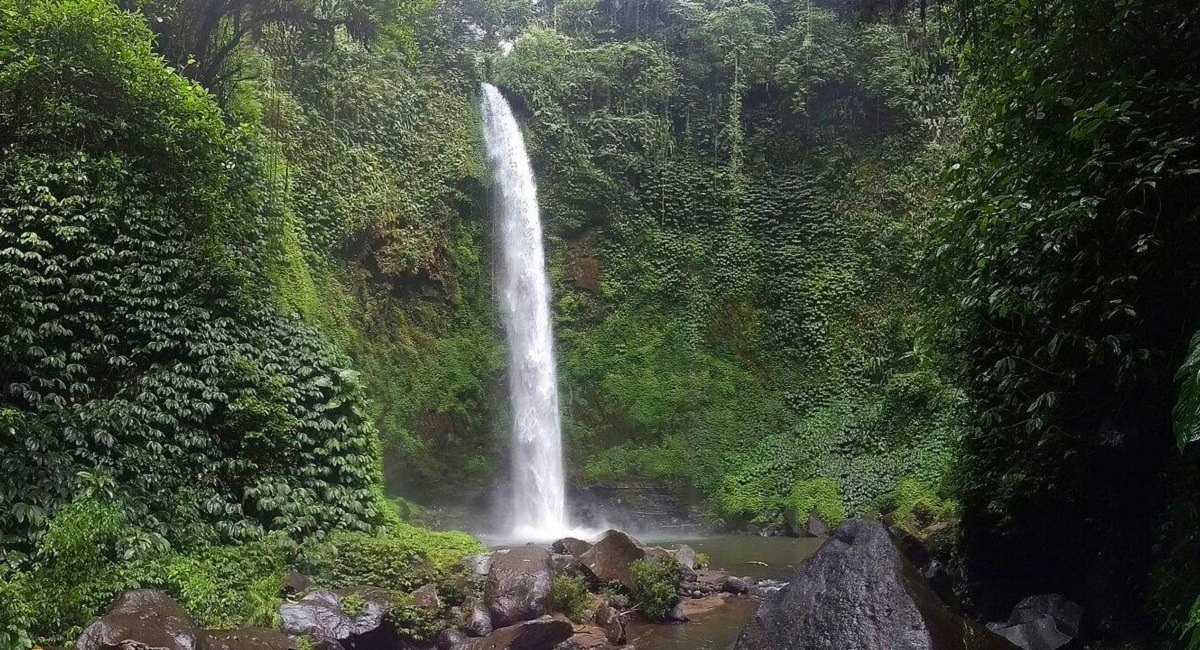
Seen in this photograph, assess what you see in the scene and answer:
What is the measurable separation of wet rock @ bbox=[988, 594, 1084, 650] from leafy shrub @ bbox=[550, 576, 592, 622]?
4.02 metres

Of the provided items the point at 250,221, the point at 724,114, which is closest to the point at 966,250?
the point at 250,221

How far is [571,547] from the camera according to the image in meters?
10.3

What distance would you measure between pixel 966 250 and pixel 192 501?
7675mm

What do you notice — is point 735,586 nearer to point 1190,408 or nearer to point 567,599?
point 567,599

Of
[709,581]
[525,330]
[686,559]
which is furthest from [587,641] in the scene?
[525,330]

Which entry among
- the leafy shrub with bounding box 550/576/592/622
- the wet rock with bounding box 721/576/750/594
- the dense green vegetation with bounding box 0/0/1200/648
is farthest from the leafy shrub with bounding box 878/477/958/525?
the leafy shrub with bounding box 550/576/592/622

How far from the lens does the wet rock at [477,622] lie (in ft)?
24.5

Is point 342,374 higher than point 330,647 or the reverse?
higher

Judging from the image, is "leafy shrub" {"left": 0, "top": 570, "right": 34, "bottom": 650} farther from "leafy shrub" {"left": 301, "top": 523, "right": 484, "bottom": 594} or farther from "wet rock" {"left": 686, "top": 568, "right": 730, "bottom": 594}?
"wet rock" {"left": 686, "top": 568, "right": 730, "bottom": 594}

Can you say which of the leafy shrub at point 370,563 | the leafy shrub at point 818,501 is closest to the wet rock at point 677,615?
the leafy shrub at point 370,563

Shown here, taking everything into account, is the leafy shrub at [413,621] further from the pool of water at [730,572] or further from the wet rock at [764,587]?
the wet rock at [764,587]

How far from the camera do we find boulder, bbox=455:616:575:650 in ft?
23.2

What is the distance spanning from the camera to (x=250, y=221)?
1020 centimetres

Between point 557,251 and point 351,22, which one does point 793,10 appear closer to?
point 557,251
